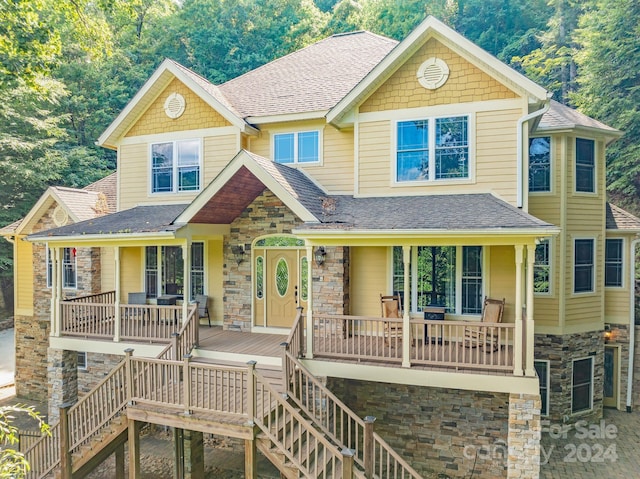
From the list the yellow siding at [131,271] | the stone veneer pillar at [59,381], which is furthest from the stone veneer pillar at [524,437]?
the yellow siding at [131,271]

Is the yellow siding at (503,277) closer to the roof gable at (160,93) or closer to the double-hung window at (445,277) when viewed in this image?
the double-hung window at (445,277)

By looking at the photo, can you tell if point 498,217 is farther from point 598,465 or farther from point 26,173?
point 26,173

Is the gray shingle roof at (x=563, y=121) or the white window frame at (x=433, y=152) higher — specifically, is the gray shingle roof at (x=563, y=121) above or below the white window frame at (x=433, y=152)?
above

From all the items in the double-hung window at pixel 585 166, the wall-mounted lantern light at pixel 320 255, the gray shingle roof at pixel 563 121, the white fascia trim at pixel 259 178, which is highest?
the gray shingle roof at pixel 563 121

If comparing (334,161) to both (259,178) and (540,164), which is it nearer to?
(259,178)

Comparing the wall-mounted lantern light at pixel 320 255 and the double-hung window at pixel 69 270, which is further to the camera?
the double-hung window at pixel 69 270

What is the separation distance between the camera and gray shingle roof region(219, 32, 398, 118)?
37.9 feet

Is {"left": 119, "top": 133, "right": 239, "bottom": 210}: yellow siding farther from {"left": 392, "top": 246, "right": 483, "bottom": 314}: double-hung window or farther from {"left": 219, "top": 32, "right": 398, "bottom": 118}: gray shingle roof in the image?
{"left": 392, "top": 246, "right": 483, "bottom": 314}: double-hung window

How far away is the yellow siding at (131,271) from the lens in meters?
12.9

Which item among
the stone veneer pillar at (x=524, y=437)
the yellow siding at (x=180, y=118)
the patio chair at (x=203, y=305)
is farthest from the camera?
the patio chair at (x=203, y=305)

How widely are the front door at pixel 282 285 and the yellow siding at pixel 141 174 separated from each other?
3.14 metres

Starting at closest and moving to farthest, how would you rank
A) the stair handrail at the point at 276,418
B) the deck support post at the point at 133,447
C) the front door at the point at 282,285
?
the stair handrail at the point at 276,418, the deck support post at the point at 133,447, the front door at the point at 282,285

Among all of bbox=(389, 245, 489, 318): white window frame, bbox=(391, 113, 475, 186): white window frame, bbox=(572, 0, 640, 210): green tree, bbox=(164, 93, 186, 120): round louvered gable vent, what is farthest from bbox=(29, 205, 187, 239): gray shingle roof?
bbox=(572, 0, 640, 210): green tree

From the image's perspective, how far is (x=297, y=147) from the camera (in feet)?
37.4
